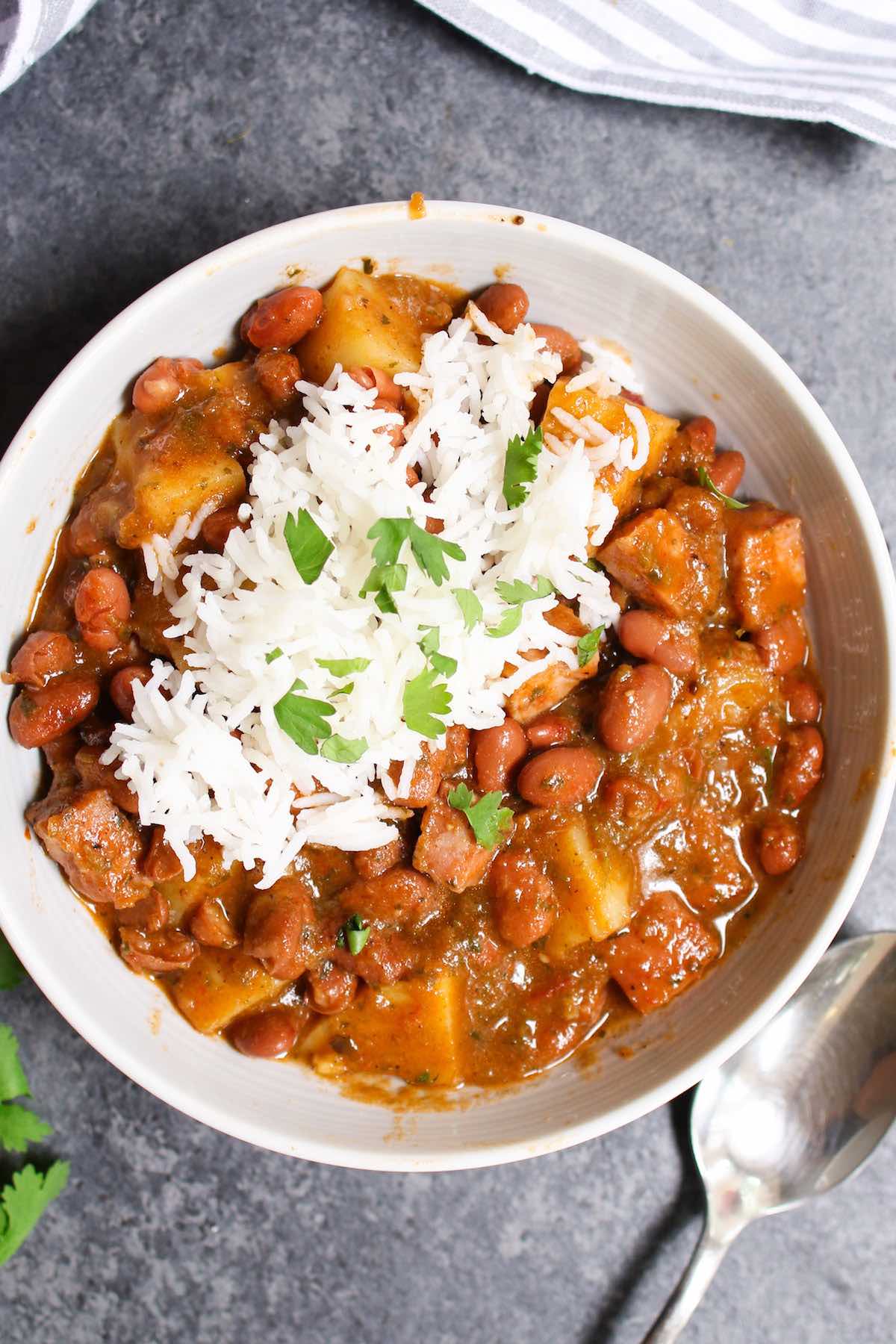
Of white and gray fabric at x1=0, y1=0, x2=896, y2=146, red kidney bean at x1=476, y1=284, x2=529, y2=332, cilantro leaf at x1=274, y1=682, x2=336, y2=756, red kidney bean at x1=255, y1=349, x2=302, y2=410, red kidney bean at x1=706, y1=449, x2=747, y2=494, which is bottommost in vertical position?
cilantro leaf at x1=274, y1=682, x2=336, y2=756

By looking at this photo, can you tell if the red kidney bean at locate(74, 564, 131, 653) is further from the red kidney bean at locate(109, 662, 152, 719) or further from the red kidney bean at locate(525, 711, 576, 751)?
the red kidney bean at locate(525, 711, 576, 751)

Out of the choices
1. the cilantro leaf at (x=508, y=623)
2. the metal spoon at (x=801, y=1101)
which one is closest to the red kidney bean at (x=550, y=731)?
the cilantro leaf at (x=508, y=623)

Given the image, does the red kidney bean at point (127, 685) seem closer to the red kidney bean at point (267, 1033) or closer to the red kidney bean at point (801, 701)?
the red kidney bean at point (267, 1033)

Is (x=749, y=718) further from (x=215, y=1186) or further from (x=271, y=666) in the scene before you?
(x=215, y=1186)

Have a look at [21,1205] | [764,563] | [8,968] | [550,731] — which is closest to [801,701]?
[764,563]

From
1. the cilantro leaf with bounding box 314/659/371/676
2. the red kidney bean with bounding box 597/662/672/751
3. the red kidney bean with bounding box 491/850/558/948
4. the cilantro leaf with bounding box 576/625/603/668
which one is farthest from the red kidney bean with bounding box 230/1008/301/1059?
the cilantro leaf with bounding box 576/625/603/668

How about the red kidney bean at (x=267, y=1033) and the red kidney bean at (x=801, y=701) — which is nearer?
the red kidney bean at (x=267, y=1033)

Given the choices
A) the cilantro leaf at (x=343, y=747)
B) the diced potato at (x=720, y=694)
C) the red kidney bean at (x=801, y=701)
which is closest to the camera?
the cilantro leaf at (x=343, y=747)
